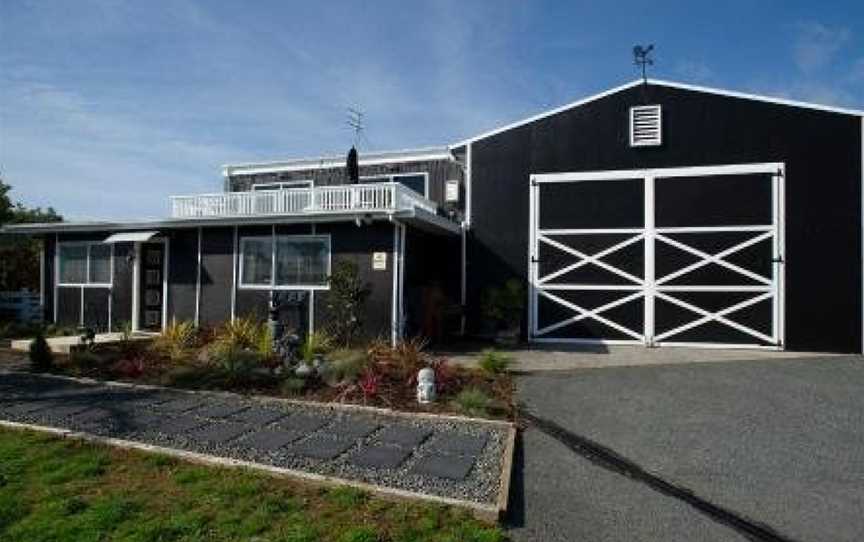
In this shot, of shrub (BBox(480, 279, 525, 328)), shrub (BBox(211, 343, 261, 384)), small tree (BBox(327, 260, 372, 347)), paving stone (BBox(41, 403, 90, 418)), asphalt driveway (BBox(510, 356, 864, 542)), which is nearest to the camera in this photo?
asphalt driveway (BBox(510, 356, 864, 542))

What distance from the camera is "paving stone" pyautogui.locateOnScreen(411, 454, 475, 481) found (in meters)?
5.49

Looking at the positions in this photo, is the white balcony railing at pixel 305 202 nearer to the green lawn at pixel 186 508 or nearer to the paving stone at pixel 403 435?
the paving stone at pixel 403 435

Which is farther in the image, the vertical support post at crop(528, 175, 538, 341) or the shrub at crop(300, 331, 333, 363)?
the vertical support post at crop(528, 175, 538, 341)

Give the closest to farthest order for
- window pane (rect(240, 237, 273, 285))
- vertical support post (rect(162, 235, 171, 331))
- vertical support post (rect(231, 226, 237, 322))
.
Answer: window pane (rect(240, 237, 273, 285))
vertical support post (rect(231, 226, 237, 322))
vertical support post (rect(162, 235, 171, 331))

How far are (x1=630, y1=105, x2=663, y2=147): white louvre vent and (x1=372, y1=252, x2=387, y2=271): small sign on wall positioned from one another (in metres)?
6.10

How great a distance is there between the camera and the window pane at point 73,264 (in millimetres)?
16750

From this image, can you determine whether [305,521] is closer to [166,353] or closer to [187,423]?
[187,423]

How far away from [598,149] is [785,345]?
575 centimetres

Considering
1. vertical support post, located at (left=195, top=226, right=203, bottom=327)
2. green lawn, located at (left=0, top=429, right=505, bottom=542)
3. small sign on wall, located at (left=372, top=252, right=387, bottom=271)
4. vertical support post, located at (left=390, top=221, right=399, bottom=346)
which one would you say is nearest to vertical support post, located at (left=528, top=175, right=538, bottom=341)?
vertical support post, located at (left=390, top=221, right=399, bottom=346)

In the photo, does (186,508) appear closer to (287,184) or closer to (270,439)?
(270,439)

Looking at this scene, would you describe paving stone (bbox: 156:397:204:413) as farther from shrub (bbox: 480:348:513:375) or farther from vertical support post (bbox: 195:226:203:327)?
vertical support post (bbox: 195:226:203:327)

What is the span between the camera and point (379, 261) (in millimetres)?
13469

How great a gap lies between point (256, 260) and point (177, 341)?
10.3ft

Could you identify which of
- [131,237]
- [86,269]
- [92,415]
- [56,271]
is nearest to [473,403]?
[92,415]
